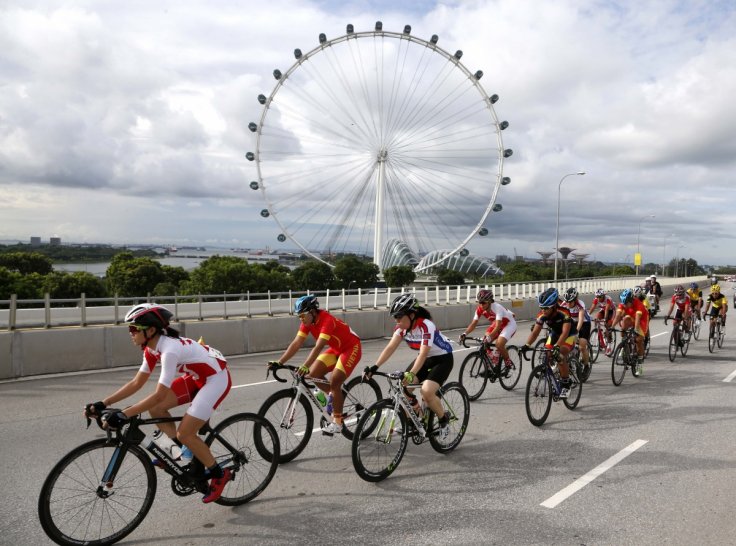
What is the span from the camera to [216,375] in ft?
16.2

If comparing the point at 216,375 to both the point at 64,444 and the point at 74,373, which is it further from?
the point at 74,373

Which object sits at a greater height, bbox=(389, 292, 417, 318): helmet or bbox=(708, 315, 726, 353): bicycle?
bbox=(389, 292, 417, 318): helmet

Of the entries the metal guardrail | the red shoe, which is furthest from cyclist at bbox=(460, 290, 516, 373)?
the metal guardrail

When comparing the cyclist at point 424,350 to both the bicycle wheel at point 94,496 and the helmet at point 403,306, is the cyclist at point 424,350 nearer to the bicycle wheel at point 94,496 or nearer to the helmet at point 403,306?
the helmet at point 403,306

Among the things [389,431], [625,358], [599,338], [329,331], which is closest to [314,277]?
[599,338]

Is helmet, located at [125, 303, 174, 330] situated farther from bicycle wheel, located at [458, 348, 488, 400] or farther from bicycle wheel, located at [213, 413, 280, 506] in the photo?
A: bicycle wheel, located at [458, 348, 488, 400]

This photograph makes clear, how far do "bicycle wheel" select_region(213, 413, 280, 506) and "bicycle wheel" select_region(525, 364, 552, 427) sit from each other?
3639 millimetres

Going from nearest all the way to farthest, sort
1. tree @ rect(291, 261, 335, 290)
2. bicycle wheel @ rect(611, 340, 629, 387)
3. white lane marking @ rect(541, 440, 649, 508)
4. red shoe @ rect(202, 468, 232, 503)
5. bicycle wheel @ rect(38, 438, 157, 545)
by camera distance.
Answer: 1. bicycle wheel @ rect(38, 438, 157, 545)
2. red shoe @ rect(202, 468, 232, 503)
3. white lane marking @ rect(541, 440, 649, 508)
4. bicycle wheel @ rect(611, 340, 629, 387)
5. tree @ rect(291, 261, 335, 290)

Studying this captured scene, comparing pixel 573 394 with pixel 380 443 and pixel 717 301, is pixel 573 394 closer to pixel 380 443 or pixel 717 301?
pixel 380 443

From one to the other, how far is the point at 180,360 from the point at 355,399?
9.30 ft

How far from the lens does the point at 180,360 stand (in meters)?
4.68

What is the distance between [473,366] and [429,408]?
3.86 metres

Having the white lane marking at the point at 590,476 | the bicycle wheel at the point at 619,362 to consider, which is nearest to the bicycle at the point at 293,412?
the white lane marking at the point at 590,476

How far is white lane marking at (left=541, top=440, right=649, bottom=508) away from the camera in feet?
17.5
